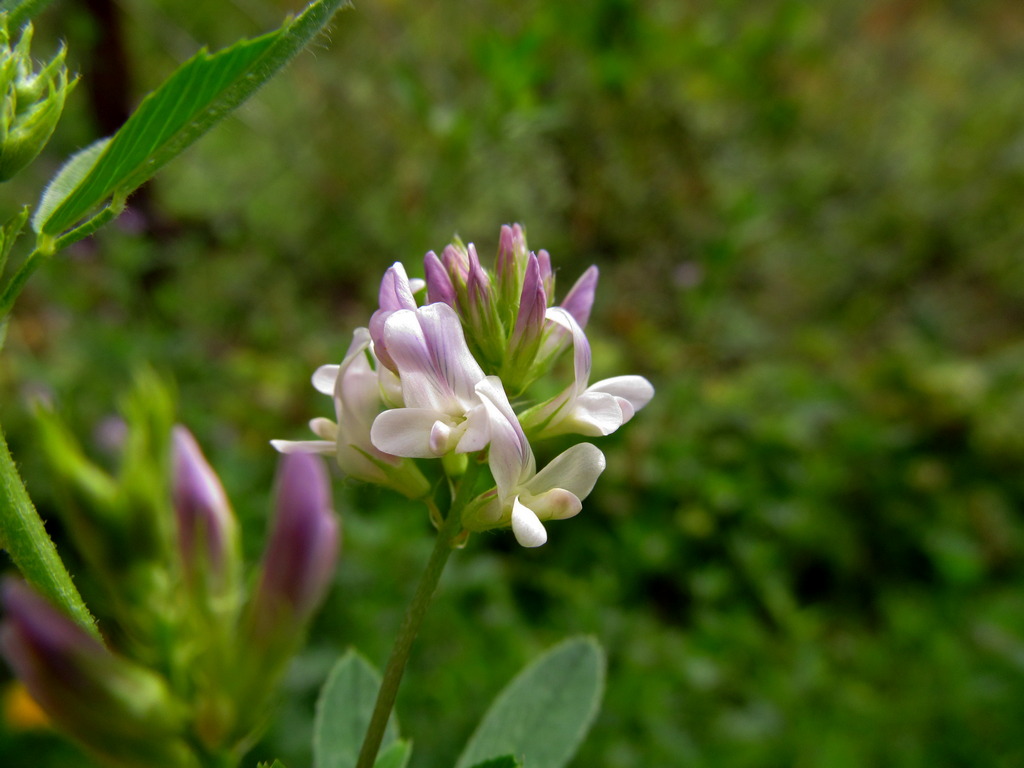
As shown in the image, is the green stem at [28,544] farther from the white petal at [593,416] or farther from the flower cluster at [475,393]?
the white petal at [593,416]

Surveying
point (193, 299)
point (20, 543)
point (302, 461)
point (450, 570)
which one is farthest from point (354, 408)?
point (193, 299)

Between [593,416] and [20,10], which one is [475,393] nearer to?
[593,416]

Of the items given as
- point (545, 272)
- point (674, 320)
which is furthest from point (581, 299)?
point (674, 320)

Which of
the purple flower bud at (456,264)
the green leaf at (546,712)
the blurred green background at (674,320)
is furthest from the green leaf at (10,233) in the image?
the blurred green background at (674,320)

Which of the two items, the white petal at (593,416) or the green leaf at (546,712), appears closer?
the white petal at (593,416)

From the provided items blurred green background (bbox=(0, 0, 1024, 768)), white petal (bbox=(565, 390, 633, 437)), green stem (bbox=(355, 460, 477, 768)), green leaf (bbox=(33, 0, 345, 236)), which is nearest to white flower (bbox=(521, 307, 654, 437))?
white petal (bbox=(565, 390, 633, 437))
